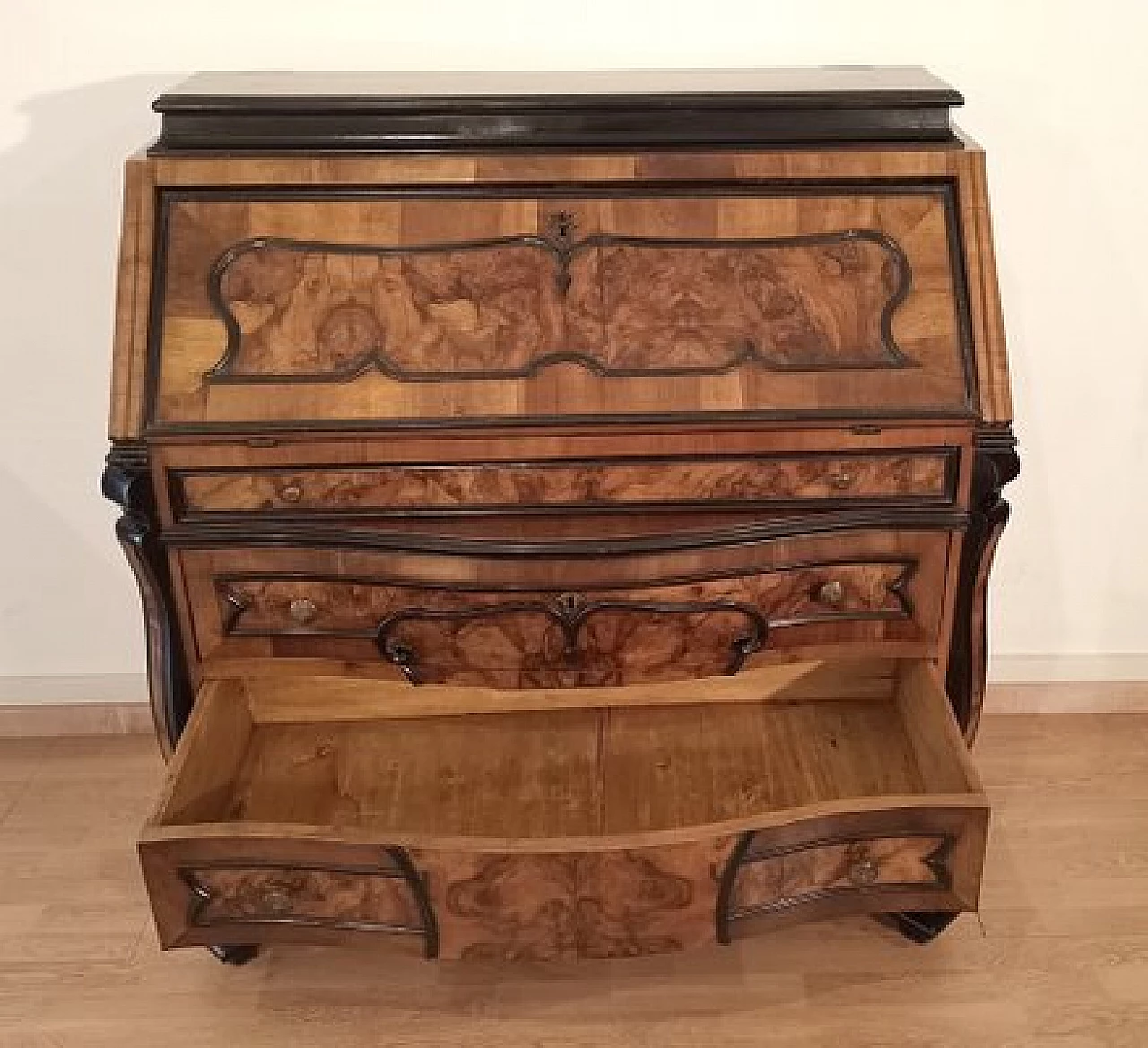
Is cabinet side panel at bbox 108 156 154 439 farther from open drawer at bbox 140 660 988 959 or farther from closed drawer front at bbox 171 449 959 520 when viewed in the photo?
open drawer at bbox 140 660 988 959

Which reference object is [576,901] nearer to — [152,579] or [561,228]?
[152,579]

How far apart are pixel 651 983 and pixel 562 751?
1.19ft

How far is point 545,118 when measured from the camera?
1580 mm

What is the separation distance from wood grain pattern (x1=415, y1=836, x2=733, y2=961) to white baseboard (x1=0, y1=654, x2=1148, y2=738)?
110 cm

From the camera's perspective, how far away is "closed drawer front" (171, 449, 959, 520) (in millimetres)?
1575

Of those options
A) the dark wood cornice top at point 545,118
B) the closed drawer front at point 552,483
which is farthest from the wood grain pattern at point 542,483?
the dark wood cornice top at point 545,118

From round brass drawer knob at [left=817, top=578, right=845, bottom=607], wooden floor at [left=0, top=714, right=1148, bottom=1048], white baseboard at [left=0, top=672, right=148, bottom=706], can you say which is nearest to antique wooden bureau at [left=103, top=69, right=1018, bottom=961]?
round brass drawer knob at [left=817, top=578, right=845, bottom=607]

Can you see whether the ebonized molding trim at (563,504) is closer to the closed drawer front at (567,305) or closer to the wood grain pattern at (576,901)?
the closed drawer front at (567,305)

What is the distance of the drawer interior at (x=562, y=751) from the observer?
171 cm

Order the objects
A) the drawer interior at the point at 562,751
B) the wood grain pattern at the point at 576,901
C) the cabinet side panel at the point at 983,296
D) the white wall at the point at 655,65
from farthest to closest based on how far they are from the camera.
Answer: the white wall at the point at 655,65 < the drawer interior at the point at 562,751 < the cabinet side panel at the point at 983,296 < the wood grain pattern at the point at 576,901

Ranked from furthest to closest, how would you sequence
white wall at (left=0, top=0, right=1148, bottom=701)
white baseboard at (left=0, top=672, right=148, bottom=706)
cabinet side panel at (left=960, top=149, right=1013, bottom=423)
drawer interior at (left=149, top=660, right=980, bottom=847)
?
white baseboard at (left=0, top=672, right=148, bottom=706)
white wall at (left=0, top=0, right=1148, bottom=701)
drawer interior at (left=149, top=660, right=980, bottom=847)
cabinet side panel at (left=960, top=149, right=1013, bottom=423)

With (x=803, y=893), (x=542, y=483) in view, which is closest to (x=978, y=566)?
(x=803, y=893)

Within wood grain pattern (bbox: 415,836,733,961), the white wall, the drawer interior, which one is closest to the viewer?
wood grain pattern (bbox: 415,836,733,961)

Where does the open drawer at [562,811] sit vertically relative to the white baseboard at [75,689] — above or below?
above
